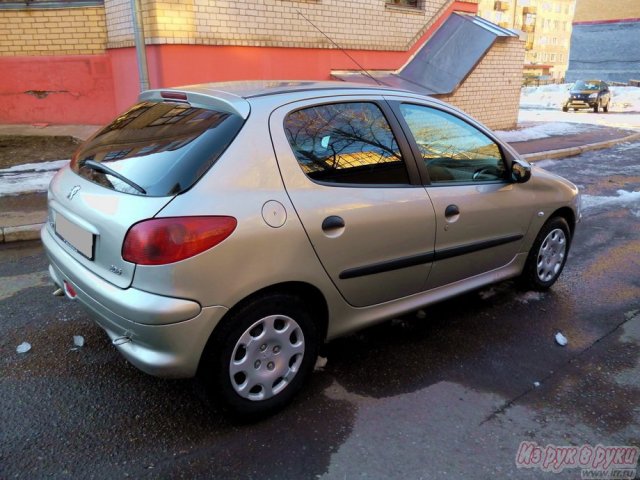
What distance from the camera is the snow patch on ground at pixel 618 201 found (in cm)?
776

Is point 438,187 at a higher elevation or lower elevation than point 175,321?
higher

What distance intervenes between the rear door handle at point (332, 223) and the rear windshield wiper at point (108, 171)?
0.90 meters

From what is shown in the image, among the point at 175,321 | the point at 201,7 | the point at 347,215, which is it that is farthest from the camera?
the point at 201,7

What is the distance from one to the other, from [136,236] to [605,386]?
2.84 metres

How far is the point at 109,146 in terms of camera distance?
9.77 ft

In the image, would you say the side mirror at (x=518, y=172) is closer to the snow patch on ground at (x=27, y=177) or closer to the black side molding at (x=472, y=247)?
the black side molding at (x=472, y=247)

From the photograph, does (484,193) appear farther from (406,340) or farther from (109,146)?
(109,146)

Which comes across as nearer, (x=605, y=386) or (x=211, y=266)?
(x=211, y=266)

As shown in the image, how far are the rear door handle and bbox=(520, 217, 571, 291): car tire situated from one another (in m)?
2.14

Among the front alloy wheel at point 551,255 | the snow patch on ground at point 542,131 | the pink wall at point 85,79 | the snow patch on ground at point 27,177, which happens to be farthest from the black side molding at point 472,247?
the snow patch on ground at point 542,131

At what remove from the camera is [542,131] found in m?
15.8

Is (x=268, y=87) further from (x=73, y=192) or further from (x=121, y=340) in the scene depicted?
(x=121, y=340)

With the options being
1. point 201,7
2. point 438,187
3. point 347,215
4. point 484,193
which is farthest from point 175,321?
point 201,7

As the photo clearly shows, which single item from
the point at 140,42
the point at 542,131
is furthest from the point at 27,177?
the point at 542,131
